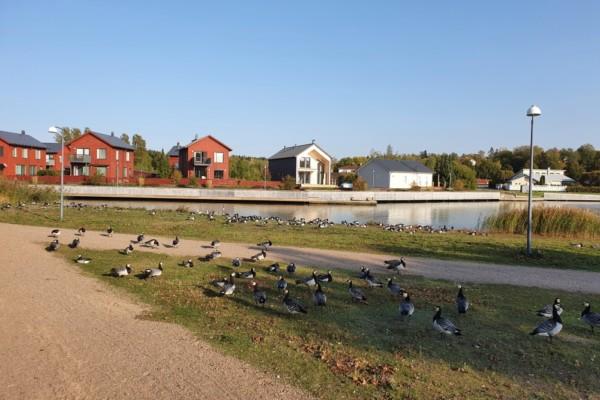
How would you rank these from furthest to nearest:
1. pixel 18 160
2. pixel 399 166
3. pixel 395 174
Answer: pixel 399 166 < pixel 395 174 < pixel 18 160

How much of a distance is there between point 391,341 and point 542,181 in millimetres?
123556

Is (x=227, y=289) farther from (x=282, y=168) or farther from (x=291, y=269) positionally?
(x=282, y=168)

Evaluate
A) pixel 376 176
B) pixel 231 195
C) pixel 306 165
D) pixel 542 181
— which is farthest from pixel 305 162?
pixel 542 181

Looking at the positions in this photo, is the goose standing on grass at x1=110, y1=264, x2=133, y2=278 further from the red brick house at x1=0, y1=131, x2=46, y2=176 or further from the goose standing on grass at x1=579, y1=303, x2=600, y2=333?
the red brick house at x1=0, y1=131, x2=46, y2=176

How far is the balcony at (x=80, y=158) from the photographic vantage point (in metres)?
68.6

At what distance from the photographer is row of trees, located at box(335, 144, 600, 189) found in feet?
341

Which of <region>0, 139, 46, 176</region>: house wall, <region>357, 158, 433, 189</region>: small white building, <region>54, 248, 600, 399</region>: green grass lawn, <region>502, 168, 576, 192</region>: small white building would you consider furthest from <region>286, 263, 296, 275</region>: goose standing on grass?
<region>502, 168, 576, 192</region>: small white building

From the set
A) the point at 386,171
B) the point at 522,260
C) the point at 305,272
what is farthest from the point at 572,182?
the point at 305,272

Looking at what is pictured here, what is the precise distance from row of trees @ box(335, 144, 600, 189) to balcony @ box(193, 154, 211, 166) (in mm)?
52953

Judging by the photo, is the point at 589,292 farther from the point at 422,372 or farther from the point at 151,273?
the point at 151,273

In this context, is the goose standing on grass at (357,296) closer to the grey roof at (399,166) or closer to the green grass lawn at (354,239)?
the green grass lawn at (354,239)

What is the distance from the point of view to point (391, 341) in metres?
8.20

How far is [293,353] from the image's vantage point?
748cm

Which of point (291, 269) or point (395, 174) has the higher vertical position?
point (395, 174)
